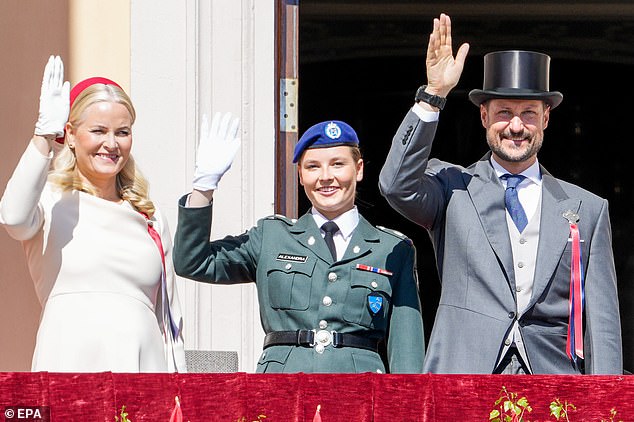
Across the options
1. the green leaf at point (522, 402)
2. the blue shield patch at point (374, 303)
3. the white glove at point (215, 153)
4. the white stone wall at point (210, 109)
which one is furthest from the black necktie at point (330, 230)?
the white stone wall at point (210, 109)

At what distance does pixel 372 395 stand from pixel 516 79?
47.3 inches

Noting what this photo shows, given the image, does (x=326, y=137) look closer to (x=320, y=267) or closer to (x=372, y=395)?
(x=320, y=267)

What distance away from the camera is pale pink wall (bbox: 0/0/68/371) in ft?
17.5

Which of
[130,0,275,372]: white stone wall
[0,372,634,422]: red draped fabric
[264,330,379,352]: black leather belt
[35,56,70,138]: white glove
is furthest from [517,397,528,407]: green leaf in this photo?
[130,0,275,372]: white stone wall

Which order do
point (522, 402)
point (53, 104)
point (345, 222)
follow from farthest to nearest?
1. point (345, 222)
2. point (53, 104)
3. point (522, 402)

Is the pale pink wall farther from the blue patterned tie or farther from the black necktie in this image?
the blue patterned tie

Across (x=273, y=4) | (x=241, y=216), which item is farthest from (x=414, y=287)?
(x=273, y=4)

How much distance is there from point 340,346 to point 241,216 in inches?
53.2

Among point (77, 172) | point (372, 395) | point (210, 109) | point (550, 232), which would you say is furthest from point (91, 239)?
point (210, 109)

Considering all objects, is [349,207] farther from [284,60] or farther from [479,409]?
[284,60]

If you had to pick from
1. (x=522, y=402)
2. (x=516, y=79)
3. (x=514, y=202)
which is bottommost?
(x=522, y=402)

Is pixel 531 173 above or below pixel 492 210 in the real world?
above

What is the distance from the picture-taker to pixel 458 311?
418cm

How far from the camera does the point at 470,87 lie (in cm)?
1043
